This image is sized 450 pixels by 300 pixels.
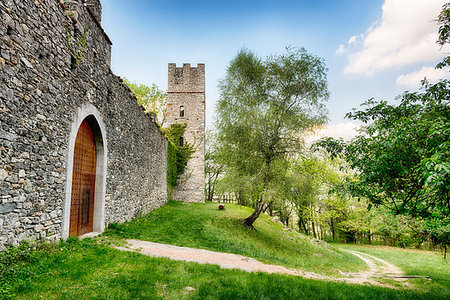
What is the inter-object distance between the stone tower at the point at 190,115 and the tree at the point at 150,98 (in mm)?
4219

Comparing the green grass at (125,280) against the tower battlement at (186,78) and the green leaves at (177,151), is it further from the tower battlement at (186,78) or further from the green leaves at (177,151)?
the tower battlement at (186,78)

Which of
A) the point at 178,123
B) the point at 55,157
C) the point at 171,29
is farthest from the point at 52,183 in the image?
the point at 178,123

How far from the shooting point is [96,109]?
273 inches

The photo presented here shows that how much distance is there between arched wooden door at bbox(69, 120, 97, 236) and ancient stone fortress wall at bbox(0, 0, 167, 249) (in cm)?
16

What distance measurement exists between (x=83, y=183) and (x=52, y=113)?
2.47 m

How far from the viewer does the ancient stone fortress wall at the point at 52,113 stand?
12.4 feet

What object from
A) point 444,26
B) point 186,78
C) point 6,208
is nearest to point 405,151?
point 444,26

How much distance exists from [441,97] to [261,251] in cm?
772

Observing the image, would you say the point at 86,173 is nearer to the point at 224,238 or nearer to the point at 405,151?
the point at 224,238

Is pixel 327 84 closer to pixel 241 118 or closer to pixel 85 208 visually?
pixel 241 118

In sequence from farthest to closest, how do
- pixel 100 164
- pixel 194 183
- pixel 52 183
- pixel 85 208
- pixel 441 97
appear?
1. pixel 194 183
2. pixel 100 164
3. pixel 85 208
4. pixel 441 97
5. pixel 52 183

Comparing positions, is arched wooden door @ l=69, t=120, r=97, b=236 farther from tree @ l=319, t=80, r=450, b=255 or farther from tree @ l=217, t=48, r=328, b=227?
tree @ l=319, t=80, r=450, b=255

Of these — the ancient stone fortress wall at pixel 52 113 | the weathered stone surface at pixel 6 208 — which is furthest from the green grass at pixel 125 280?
the weathered stone surface at pixel 6 208

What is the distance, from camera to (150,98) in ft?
93.3
